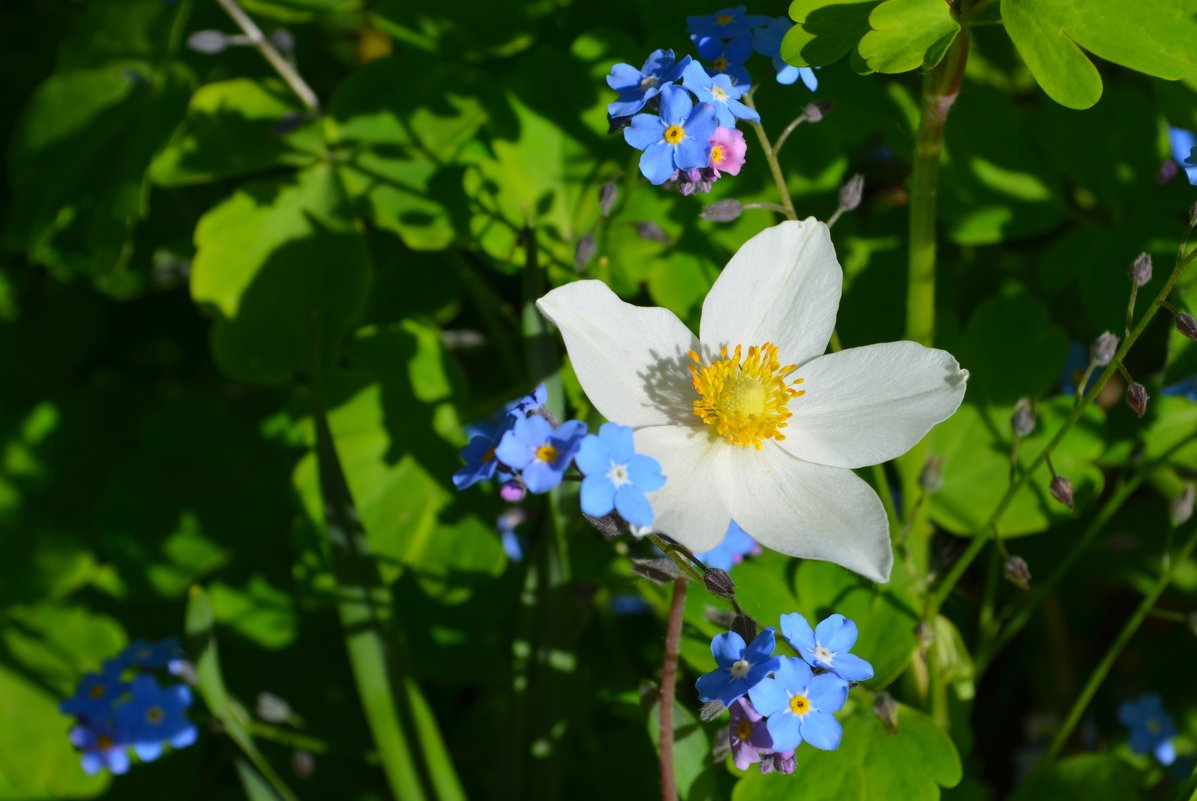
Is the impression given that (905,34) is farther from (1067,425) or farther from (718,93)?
(1067,425)

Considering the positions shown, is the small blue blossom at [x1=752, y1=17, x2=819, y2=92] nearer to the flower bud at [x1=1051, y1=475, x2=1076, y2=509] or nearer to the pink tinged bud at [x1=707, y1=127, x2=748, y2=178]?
the pink tinged bud at [x1=707, y1=127, x2=748, y2=178]

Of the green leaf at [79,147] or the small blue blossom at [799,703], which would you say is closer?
the small blue blossom at [799,703]

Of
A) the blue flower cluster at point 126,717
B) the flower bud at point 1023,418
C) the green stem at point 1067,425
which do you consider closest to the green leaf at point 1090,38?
the green stem at point 1067,425

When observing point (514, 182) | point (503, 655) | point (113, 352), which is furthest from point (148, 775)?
point (514, 182)

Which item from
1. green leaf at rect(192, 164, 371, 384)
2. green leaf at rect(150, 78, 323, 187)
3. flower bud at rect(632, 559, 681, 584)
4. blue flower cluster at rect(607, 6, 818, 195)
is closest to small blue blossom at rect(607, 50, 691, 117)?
blue flower cluster at rect(607, 6, 818, 195)

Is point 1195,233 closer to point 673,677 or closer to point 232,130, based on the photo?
point 673,677

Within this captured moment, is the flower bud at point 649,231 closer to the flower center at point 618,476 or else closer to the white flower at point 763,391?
the white flower at point 763,391

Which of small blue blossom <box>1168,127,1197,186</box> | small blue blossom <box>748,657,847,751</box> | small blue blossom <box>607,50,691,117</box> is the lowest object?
small blue blossom <box>748,657,847,751</box>
